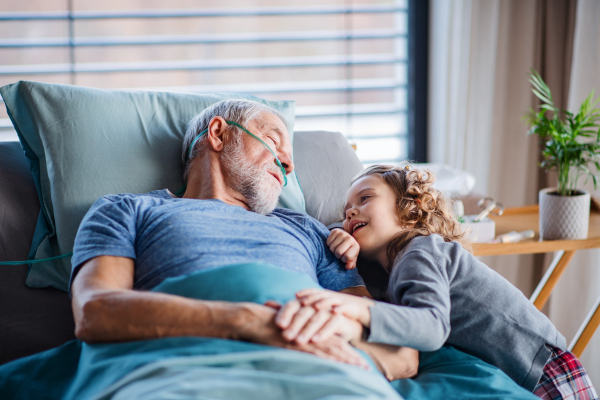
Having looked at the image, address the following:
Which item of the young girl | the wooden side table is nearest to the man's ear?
the young girl

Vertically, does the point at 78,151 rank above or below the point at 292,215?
above

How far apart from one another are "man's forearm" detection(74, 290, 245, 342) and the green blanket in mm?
23

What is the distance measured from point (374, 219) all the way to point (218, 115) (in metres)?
0.56

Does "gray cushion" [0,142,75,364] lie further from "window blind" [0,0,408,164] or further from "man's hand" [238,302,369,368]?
"window blind" [0,0,408,164]

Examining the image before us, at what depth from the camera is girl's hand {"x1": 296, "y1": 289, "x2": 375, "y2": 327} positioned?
98cm

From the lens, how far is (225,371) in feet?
2.72

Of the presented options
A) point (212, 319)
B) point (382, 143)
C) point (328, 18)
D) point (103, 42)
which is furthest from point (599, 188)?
point (103, 42)

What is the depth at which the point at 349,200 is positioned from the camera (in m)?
1.46

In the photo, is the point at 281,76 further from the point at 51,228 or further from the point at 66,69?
the point at 51,228

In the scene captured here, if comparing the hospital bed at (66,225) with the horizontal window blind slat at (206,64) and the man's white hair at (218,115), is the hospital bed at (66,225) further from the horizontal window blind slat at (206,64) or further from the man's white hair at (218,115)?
the horizontal window blind slat at (206,64)

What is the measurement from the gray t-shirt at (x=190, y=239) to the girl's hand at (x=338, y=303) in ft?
0.69

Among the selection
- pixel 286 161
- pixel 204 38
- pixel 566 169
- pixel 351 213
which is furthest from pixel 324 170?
pixel 204 38

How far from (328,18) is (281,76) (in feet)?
1.27

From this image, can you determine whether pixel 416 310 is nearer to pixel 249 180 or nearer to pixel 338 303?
pixel 338 303
